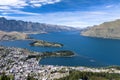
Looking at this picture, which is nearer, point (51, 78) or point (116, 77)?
point (51, 78)

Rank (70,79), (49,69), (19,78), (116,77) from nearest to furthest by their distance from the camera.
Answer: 1. (19,78)
2. (70,79)
3. (116,77)
4. (49,69)

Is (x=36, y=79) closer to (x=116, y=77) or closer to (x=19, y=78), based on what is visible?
(x=19, y=78)

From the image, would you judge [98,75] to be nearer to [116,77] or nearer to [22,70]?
[116,77]

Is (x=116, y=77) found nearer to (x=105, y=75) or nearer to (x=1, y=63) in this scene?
(x=105, y=75)

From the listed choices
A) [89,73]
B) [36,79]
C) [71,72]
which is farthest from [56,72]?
[36,79]

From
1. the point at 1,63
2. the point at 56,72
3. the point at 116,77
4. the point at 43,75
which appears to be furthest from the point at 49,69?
the point at 116,77

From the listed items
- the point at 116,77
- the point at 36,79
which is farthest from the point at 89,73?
the point at 36,79

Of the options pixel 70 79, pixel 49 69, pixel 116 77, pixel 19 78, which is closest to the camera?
pixel 19 78

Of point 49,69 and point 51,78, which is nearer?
point 51,78
